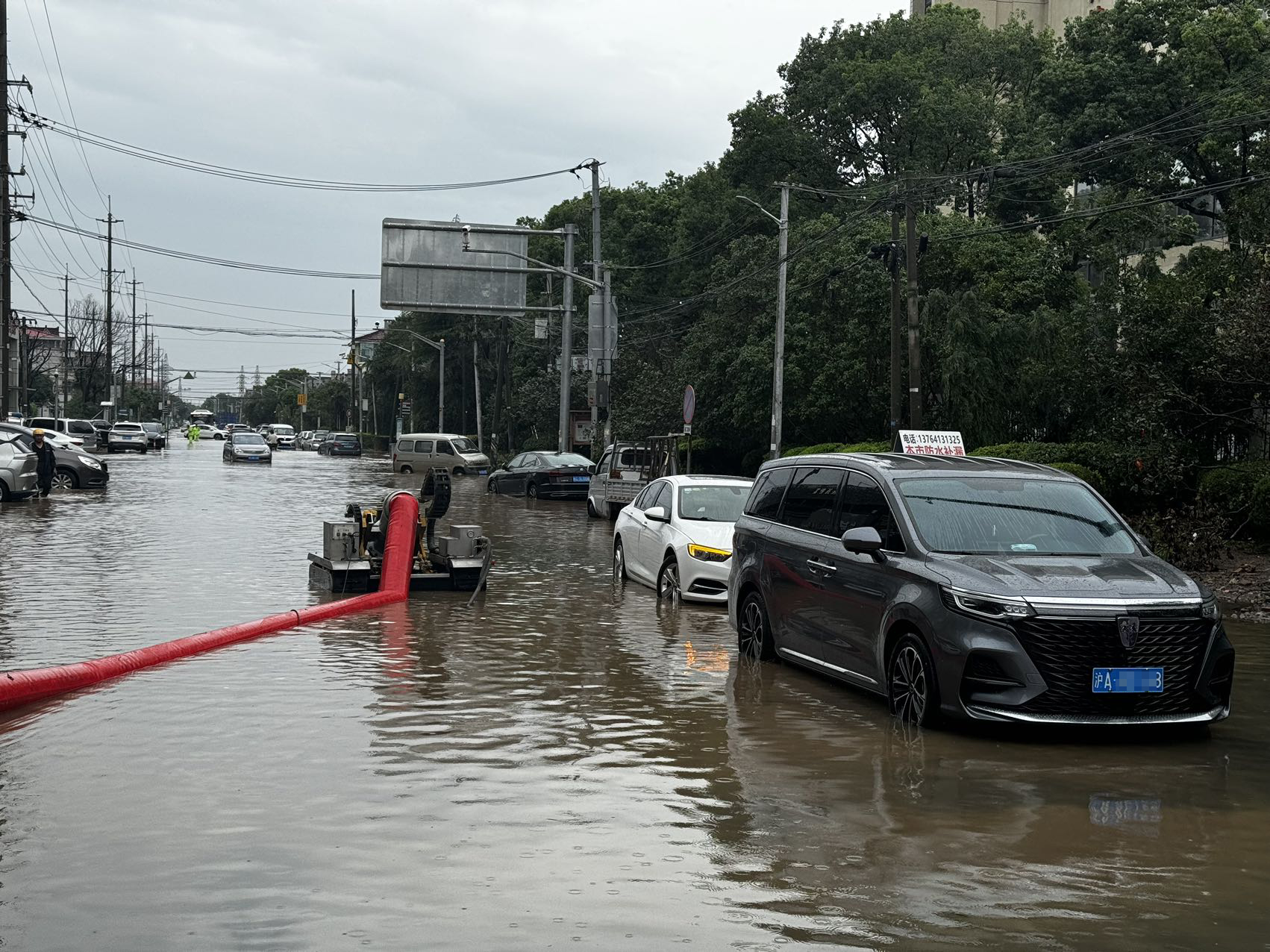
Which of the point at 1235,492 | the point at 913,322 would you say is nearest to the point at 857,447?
the point at 913,322

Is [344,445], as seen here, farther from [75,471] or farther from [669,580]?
[669,580]

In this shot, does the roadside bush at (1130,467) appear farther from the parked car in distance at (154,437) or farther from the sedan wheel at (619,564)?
the parked car in distance at (154,437)

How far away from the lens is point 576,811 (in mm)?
7062

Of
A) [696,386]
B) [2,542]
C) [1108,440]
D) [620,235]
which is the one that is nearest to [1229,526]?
[1108,440]

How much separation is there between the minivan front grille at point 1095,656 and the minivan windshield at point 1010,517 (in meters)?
Answer: 1.08

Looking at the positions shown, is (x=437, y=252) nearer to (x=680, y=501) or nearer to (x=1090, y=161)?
(x=1090, y=161)

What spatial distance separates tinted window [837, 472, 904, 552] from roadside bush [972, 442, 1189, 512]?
12.8 meters

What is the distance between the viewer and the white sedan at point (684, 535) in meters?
16.9

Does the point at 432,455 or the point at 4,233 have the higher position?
the point at 4,233

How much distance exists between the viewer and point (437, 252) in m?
41.7

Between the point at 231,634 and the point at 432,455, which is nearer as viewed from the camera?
the point at 231,634

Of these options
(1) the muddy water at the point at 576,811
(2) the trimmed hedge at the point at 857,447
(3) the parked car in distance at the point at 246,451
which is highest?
(2) the trimmed hedge at the point at 857,447

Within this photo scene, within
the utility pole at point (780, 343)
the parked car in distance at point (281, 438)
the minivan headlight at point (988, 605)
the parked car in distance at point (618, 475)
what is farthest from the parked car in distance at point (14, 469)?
the parked car in distance at point (281, 438)

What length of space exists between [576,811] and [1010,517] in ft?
14.2
